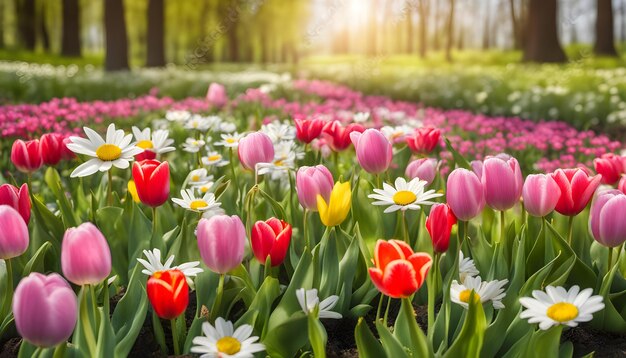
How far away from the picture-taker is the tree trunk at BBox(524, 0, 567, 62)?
18.6 metres

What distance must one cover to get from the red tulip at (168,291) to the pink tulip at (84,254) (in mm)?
125

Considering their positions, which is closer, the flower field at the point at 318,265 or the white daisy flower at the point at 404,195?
the flower field at the point at 318,265

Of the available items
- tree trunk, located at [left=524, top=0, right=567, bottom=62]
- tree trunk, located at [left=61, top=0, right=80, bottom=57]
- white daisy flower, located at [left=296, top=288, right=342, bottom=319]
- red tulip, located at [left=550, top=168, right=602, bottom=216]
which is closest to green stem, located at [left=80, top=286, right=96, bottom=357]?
white daisy flower, located at [left=296, top=288, right=342, bottom=319]

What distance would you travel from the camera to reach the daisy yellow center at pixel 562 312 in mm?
1619

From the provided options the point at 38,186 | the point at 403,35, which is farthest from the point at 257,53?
the point at 38,186

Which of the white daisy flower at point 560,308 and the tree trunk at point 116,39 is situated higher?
the tree trunk at point 116,39

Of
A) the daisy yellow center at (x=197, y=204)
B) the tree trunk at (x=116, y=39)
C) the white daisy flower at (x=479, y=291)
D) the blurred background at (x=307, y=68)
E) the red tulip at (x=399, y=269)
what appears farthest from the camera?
the tree trunk at (x=116, y=39)

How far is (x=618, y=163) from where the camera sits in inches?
110

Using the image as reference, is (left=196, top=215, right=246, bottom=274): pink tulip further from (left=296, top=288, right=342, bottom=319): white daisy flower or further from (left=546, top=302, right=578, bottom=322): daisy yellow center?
(left=546, top=302, right=578, bottom=322): daisy yellow center

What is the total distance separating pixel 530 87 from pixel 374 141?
8357mm

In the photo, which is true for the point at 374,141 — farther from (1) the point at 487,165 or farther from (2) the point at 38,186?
(2) the point at 38,186

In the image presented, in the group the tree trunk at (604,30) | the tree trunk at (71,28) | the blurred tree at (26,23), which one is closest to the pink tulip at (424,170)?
the tree trunk at (604,30)

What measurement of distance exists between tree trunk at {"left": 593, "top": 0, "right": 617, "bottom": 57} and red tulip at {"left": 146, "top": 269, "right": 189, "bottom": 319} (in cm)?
2213

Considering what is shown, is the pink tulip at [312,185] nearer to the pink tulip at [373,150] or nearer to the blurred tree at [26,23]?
the pink tulip at [373,150]
